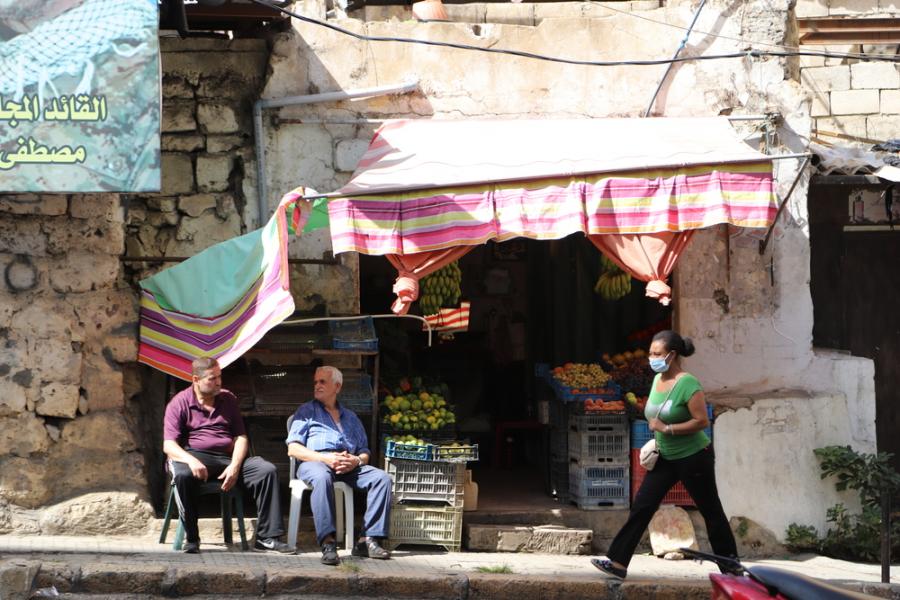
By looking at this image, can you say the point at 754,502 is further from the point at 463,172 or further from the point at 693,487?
the point at 463,172

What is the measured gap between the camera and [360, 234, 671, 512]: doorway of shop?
1050 centimetres

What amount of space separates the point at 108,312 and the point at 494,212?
2.72m

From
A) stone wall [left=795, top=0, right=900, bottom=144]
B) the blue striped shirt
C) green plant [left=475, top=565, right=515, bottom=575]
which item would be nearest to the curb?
green plant [left=475, top=565, right=515, bottom=575]

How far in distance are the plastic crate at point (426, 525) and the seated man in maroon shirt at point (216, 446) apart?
815 mm

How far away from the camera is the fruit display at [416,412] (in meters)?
8.90

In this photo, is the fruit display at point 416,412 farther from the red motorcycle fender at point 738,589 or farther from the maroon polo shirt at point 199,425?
the red motorcycle fender at point 738,589

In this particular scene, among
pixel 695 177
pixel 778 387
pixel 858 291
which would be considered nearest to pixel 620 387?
pixel 778 387

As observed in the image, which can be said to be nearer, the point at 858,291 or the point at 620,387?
the point at 620,387

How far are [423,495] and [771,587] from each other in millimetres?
3775

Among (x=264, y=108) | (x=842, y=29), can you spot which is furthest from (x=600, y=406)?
(x=842, y=29)

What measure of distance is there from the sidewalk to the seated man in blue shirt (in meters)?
Answer: 0.24

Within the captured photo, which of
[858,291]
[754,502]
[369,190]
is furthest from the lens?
[858,291]

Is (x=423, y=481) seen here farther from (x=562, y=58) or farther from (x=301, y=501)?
(x=562, y=58)

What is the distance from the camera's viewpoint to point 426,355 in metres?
12.3
